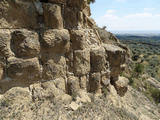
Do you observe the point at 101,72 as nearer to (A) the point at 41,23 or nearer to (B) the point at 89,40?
(B) the point at 89,40

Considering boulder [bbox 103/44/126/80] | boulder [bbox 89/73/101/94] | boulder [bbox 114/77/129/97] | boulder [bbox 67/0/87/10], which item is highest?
boulder [bbox 67/0/87/10]

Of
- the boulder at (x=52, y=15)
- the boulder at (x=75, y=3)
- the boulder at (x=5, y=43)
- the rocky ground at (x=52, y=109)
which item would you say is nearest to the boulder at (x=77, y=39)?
the boulder at (x=52, y=15)

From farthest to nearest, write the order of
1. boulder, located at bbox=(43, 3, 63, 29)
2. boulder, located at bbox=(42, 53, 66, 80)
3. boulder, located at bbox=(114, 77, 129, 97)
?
1. boulder, located at bbox=(114, 77, 129, 97)
2. boulder, located at bbox=(42, 53, 66, 80)
3. boulder, located at bbox=(43, 3, 63, 29)

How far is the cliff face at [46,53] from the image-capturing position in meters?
3.92

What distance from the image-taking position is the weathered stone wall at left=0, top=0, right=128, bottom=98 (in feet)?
12.8

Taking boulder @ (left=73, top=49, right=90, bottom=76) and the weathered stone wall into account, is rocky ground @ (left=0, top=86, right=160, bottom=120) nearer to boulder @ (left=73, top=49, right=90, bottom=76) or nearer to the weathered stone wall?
the weathered stone wall

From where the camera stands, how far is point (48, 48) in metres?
4.49

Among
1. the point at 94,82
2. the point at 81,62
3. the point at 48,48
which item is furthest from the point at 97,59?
the point at 48,48

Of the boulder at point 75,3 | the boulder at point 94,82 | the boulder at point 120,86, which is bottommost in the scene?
the boulder at point 120,86

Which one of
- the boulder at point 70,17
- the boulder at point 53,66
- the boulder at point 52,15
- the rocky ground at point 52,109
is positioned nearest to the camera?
the rocky ground at point 52,109

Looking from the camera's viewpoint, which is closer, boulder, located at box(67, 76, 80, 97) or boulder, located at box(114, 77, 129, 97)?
boulder, located at box(67, 76, 80, 97)

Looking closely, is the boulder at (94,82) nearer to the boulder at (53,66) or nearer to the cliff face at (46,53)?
the cliff face at (46,53)

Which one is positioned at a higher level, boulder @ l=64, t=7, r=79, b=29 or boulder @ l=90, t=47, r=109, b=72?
boulder @ l=64, t=7, r=79, b=29

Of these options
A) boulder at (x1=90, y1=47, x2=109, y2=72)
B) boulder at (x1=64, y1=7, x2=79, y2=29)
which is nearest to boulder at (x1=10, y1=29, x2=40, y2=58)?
boulder at (x1=64, y1=7, x2=79, y2=29)
